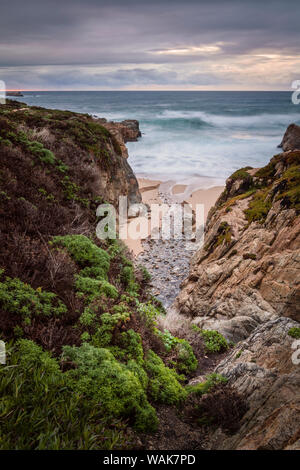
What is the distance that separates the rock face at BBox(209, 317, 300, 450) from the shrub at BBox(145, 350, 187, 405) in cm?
89

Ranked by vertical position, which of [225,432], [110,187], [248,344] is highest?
[110,187]

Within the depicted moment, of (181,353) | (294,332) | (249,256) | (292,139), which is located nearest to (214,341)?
(181,353)

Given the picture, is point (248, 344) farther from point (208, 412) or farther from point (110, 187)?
point (110, 187)

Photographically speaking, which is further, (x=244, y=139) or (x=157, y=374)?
(x=244, y=139)

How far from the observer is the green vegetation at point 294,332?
559 cm


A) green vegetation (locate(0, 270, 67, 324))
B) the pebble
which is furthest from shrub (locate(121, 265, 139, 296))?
the pebble

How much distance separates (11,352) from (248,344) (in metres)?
4.61

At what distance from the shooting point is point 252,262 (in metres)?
8.92

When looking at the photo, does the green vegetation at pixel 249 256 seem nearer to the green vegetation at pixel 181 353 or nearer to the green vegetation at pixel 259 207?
the green vegetation at pixel 259 207

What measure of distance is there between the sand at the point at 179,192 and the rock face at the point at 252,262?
10520 mm

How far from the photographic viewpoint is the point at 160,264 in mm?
15555

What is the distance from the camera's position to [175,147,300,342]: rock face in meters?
7.77

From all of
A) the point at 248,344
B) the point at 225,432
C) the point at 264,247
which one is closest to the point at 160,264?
the point at 264,247

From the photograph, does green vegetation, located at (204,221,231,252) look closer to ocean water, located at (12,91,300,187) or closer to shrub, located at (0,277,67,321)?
shrub, located at (0,277,67,321)
